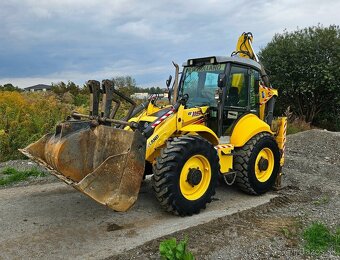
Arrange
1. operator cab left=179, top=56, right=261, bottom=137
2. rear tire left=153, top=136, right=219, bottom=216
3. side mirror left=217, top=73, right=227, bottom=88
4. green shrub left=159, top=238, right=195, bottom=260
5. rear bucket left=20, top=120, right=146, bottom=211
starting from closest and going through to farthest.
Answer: green shrub left=159, top=238, right=195, bottom=260, rear bucket left=20, top=120, right=146, bottom=211, rear tire left=153, top=136, right=219, bottom=216, side mirror left=217, top=73, right=227, bottom=88, operator cab left=179, top=56, right=261, bottom=137

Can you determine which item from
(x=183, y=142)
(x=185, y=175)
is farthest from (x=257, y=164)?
(x=183, y=142)

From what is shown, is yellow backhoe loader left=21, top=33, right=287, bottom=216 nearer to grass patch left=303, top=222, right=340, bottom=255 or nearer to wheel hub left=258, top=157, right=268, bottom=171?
wheel hub left=258, top=157, right=268, bottom=171

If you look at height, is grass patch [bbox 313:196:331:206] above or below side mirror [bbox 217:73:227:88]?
below

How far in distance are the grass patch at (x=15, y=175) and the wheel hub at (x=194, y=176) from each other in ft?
12.5

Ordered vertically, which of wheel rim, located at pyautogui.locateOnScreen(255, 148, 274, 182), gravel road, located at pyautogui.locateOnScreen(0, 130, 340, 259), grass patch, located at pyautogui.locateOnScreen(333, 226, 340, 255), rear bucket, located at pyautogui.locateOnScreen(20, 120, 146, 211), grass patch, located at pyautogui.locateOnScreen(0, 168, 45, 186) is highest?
rear bucket, located at pyautogui.locateOnScreen(20, 120, 146, 211)

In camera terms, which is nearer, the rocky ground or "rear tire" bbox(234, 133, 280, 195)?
the rocky ground

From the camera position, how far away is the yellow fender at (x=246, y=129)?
692 centimetres

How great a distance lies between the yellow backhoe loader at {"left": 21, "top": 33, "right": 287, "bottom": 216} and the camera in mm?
5086

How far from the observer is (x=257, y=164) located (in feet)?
23.2

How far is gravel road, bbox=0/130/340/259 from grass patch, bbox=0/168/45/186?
0.50 meters

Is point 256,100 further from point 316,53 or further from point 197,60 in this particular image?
point 316,53

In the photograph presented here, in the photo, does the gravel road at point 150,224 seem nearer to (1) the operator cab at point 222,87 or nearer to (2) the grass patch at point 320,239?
(2) the grass patch at point 320,239

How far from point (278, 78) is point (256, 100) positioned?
1447 cm

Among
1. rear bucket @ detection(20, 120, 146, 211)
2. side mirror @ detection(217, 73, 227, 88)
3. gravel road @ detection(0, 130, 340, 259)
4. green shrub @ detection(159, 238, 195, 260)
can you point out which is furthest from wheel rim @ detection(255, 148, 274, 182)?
green shrub @ detection(159, 238, 195, 260)
